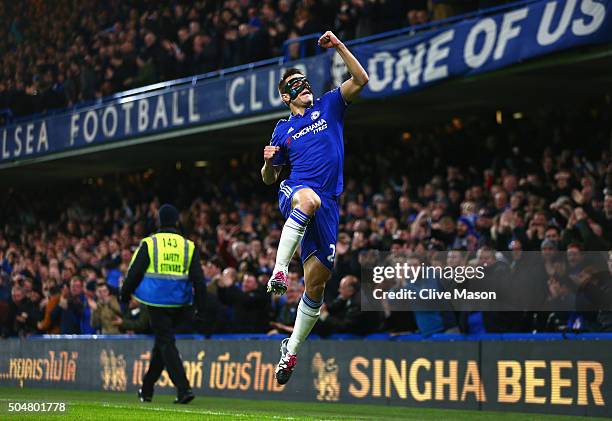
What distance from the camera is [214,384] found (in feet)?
52.0

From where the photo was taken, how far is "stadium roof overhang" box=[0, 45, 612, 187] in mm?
17203

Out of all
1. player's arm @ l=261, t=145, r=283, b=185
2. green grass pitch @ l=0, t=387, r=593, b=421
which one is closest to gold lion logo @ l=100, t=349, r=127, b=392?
green grass pitch @ l=0, t=387, r=593, b=421

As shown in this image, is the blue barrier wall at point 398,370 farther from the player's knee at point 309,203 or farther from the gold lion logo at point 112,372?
the player's knee at point 309,203

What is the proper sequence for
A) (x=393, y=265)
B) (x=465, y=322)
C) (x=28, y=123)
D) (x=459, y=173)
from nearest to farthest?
(x=465, y=322) < (x=393, y=265) < (x=459, y=173) < (x=28, y=123)

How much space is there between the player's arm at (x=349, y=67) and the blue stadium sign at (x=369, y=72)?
22.7ft

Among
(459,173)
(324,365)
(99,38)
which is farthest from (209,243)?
(99,38)

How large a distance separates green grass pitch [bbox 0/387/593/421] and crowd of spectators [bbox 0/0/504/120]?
7.51 metres

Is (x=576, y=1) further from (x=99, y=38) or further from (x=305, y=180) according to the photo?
(x=99, y=38)

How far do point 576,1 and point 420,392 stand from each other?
5815mm

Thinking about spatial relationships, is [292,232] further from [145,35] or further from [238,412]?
[145,35]

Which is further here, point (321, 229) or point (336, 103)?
point (336, 103)

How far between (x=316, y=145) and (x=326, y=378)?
5935 mm

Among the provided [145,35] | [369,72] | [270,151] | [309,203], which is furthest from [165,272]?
[145,35]

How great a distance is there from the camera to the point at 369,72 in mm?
18641
